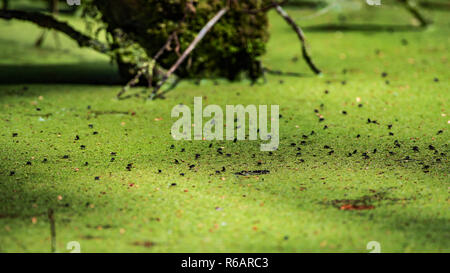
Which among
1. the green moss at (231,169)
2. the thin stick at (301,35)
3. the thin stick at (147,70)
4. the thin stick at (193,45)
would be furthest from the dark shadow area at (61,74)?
the thin stick at (301,35)

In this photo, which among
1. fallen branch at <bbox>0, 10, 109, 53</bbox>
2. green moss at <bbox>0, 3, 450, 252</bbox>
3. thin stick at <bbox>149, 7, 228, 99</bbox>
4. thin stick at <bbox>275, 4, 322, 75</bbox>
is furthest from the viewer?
thin stick at <bbox>275, 4, 322, 75</bbox>

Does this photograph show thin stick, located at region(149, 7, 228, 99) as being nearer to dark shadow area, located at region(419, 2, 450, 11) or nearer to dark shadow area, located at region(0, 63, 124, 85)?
dark shadow area, located at region(0, 63, 124, 85)

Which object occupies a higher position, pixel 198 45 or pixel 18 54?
pixel 198 45

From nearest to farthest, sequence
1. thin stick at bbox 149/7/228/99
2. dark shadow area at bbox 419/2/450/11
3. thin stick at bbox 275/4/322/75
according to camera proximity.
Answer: thin stick at bbox 149/7/228/99 → thin stick at bbox 275/4/322/75 → dark shadow area at bbox 419/2/450/11

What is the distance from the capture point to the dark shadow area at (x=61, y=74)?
180 inches

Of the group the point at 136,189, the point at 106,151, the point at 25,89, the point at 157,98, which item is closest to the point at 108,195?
the point at 136,189

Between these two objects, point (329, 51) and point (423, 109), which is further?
point (329, 51)

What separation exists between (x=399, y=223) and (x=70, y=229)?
1.18m

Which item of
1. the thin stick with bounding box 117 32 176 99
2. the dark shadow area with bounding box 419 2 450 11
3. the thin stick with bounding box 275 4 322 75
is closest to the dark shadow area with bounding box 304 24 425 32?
the dark shadow area with bounding box 419 2 450 11

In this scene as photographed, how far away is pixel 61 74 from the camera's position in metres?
4.86

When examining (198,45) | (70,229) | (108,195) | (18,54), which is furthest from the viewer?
(18,54)

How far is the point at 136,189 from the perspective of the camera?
248cm

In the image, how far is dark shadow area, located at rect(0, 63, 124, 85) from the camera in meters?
4.58

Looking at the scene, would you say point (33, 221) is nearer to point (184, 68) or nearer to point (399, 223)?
point (399, 223)
